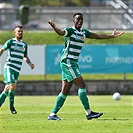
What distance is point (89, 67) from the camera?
29188 mm

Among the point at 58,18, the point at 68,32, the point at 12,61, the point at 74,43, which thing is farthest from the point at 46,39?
the point at 68,32

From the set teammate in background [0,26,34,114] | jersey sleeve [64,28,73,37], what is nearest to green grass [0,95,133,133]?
teammate in background [0,26,34,114]

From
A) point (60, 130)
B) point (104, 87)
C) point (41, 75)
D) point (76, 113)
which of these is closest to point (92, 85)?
point (104, 87)

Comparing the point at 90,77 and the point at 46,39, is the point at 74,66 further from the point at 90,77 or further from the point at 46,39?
the point at 46,39

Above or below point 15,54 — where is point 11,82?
below

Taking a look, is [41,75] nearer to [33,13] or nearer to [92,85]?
[92,85]

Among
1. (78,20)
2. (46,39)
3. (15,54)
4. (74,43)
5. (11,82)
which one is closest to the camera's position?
(78,20)

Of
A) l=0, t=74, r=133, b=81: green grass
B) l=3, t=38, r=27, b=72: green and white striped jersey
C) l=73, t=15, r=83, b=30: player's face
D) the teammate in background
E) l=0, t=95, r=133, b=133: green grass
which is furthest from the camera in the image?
l=0, t=74, r=133, b=81: green grass

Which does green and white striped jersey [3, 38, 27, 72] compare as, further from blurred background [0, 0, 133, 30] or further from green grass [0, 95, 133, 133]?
blurred background [0, 0, 133, 30]

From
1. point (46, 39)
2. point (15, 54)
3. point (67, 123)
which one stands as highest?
point (15, 54)

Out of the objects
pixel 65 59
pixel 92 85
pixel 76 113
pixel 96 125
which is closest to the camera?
pixel 96 125

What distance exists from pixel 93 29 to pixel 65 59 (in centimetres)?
2224

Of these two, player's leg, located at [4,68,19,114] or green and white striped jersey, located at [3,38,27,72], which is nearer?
player's leg, located at [4,68,19,114]

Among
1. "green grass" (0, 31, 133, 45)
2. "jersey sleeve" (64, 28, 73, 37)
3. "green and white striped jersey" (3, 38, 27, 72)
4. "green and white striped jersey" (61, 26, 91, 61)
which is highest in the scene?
"jersey sleeve" (64, 28, 73, 37)
